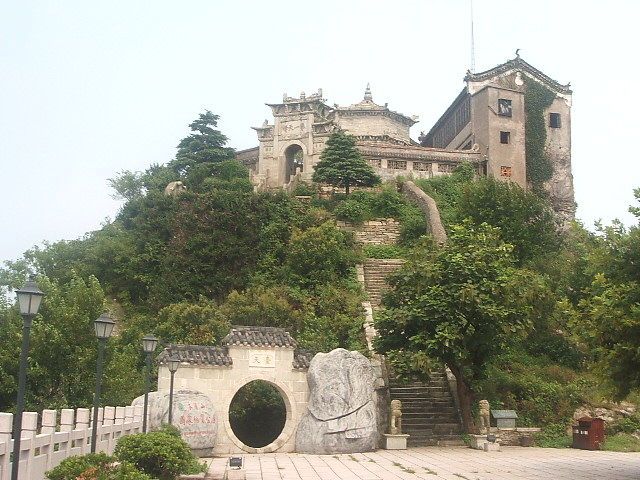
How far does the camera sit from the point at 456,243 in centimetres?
2053

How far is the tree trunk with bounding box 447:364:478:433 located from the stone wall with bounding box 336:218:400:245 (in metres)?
13.0

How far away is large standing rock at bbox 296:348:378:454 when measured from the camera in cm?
1709

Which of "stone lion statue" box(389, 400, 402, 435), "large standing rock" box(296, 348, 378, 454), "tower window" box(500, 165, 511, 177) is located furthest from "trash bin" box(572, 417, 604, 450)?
"tower window" box(500, 165, 511, 177)

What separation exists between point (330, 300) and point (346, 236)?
18.1 ft

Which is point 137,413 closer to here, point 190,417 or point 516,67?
point 190,417

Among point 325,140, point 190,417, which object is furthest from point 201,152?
point 190,417

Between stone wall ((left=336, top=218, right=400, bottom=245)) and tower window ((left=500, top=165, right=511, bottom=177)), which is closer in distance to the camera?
stone wall ((left=336, top=218, right=400, bottom=245))

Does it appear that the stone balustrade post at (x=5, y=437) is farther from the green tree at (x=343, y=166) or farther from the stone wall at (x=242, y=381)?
the green tree at (x=343, y=166)

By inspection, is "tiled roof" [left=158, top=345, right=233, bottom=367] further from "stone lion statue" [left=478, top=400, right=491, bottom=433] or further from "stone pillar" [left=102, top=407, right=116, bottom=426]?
"stone lion statue" [left=478, top=400, right=491, bottom=433]

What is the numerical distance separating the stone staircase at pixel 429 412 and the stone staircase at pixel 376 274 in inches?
213

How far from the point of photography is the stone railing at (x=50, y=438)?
8539mm

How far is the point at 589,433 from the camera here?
59.8ft

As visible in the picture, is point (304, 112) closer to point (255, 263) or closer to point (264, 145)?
point (264, 145)

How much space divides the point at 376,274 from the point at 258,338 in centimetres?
1145
